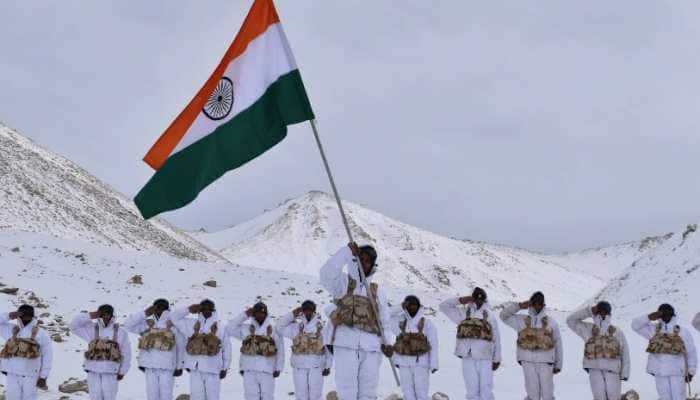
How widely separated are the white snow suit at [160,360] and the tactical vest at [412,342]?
137 inches

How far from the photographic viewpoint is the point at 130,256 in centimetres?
2820

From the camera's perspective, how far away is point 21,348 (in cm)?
1133

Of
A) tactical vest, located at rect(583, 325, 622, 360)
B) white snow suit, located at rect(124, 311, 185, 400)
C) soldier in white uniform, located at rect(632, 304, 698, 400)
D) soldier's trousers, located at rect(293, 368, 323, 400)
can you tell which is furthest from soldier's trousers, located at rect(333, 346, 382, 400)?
soldier in white uniform, located at rect(632, 304, 698, 400)

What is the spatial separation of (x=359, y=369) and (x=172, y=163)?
3.73 meters

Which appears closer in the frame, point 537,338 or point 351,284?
point 351,284

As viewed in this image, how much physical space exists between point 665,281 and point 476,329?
67.3 feet

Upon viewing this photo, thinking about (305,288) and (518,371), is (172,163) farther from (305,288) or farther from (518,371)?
(305,288)

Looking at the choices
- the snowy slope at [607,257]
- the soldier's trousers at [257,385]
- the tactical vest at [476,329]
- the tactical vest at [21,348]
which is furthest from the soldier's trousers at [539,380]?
the snowy slope at [607,257]

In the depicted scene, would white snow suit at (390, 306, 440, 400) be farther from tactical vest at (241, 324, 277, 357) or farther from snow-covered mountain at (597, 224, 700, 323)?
snow-covered mountain at (597, 224, 700, 323)

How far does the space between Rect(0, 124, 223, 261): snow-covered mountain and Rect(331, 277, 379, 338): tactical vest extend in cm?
4637

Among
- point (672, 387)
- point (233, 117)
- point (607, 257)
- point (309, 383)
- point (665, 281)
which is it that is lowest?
point (672, 387)

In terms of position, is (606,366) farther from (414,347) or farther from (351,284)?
(351,284)

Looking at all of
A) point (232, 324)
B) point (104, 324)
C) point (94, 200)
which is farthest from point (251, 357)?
point (94, 200)

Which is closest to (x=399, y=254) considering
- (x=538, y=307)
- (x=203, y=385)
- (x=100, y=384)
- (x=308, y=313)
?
(x=308, y=313)
